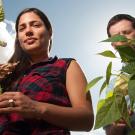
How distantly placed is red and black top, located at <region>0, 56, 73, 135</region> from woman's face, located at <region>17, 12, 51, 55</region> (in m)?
0.24

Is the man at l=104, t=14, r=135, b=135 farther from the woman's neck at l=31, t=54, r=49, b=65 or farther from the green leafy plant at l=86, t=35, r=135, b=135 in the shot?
the green leafy plant at l=86, t=35, r=135, b=135

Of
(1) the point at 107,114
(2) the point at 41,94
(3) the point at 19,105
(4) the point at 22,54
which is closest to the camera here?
(1) the point at 107,114

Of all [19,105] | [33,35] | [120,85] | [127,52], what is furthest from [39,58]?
[127,52]

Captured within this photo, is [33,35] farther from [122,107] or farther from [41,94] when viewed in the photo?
[122,107]

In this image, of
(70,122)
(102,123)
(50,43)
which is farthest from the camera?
(50,43)

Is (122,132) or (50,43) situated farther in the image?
(50,43)

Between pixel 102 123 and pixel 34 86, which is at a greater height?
pixel 102 123

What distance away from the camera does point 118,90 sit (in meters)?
1.36

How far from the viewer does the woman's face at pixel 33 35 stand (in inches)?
102

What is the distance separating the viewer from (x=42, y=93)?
2172 millimetres

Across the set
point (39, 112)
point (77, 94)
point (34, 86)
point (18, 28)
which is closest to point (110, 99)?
point (39, 112)

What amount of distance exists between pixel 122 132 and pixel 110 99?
4.02ft

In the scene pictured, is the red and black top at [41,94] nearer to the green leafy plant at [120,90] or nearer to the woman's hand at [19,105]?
the woman's hand at [19,105]

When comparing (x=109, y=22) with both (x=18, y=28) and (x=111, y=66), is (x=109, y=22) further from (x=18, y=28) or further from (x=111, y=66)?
(x=111, y=66)
